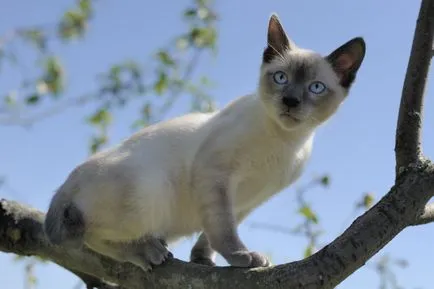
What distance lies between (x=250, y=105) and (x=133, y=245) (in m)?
0.93

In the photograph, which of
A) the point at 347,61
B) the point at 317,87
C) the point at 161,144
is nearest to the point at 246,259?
the point at 161,144

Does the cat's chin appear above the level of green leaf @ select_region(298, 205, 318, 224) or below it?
below

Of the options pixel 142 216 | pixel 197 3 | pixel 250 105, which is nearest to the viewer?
pixel 142 216

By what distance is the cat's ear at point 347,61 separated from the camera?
301 centimetres

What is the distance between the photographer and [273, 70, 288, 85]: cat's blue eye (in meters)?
2.96

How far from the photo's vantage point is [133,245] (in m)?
2.66

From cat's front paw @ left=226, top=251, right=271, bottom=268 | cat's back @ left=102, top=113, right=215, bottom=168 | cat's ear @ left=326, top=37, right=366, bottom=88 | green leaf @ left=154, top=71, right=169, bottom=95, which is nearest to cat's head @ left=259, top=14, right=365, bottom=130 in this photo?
cat's ear @ left=326, top=37, right=366, bottom=88

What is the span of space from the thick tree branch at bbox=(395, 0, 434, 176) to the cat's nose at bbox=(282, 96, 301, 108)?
1.62ft

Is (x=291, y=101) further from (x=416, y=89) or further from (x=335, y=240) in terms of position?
A: (x=335, y=240)

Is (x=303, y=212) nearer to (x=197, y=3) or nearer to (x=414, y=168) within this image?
(x=414, y=168)

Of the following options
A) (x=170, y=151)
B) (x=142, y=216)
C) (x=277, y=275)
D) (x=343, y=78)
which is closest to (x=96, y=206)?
(x=142, y=216)

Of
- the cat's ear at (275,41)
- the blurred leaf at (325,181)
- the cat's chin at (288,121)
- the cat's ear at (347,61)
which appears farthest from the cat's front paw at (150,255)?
the blurred leaf at (325,181)

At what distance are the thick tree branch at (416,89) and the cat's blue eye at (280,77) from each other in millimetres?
653

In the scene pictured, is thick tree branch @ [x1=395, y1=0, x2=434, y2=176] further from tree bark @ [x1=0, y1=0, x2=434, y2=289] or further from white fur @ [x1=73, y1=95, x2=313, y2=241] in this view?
white fur @ [x1=73, y1=95, x2=313, y2=241]
